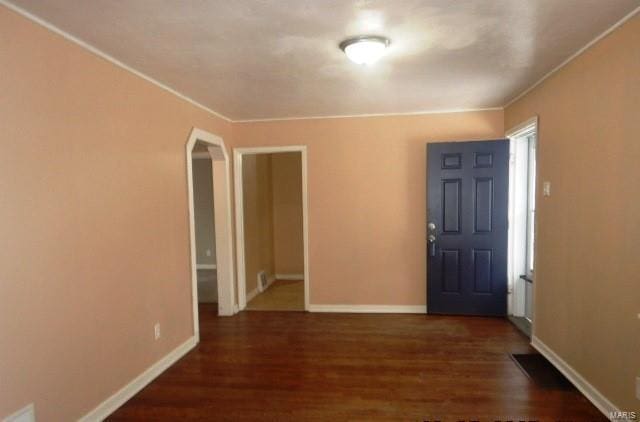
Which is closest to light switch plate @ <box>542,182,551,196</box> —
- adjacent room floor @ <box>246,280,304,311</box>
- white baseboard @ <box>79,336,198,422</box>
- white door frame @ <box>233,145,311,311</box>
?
white door frame @ <box>233,145,311,311</box>

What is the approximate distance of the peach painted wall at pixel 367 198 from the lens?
414 centimetres

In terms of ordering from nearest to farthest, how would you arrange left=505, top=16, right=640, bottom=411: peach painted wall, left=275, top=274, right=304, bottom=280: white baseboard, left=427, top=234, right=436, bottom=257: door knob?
left=505, top=16, right=640, bottom=411: peach painted wall
left=427, top=234, right=436, bottom=257: door knob
left=275, top=274, right=304, bottom=280: white baseboard

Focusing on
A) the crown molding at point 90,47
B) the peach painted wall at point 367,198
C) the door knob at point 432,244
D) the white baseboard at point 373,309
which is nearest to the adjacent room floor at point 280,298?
the white baseboard at point 373,309

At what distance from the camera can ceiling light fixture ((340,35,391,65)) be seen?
2100 millimetres

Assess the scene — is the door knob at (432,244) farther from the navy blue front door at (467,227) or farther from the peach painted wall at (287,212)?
the peach painted wall at (287,212)

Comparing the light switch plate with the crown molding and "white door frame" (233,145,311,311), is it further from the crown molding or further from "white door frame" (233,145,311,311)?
the crown molding

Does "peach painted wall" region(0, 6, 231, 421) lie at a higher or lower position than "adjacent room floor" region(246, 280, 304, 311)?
higher

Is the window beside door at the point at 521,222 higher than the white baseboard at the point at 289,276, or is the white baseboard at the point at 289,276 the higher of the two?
the window beside door at the point at 521,222

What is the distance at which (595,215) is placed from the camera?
2.29 metres

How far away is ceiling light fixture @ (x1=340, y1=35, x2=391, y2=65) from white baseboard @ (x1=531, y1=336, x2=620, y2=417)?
102 inches

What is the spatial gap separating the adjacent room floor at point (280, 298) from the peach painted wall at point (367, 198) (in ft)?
1.60

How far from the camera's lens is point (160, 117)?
114 inches

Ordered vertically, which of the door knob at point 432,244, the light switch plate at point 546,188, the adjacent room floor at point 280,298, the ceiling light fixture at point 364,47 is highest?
the ceiling light fixture at point 364,47

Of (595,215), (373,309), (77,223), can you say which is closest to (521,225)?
(595,215)
